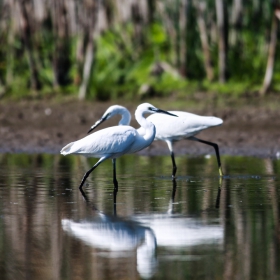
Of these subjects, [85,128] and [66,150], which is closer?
[66,150]

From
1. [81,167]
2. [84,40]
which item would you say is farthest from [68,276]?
Result: [84,40]

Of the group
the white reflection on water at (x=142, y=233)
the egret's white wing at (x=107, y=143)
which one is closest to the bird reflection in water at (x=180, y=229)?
the white reflection on water at (x=142, y=233)

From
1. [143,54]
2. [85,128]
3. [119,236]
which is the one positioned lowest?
[119,236]

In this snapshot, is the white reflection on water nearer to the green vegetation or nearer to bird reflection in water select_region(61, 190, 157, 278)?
bird reflection in water select_region(61, 190, 157, 278)

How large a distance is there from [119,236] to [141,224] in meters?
0.53

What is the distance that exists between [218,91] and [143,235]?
10.4 meters

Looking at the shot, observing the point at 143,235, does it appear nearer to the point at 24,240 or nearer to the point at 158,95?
the point at 24,240

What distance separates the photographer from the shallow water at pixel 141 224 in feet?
17.9

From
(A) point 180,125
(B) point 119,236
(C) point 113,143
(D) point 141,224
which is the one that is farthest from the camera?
(A) point 180,125

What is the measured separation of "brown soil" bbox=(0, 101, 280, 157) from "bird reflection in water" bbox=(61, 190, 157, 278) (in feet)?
20.1

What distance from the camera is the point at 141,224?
695cm

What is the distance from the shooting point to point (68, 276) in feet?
17.1

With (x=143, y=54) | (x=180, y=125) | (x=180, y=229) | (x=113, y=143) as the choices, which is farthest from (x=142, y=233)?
(x=143, y=54)

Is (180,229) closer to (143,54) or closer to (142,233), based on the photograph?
(142,233)
